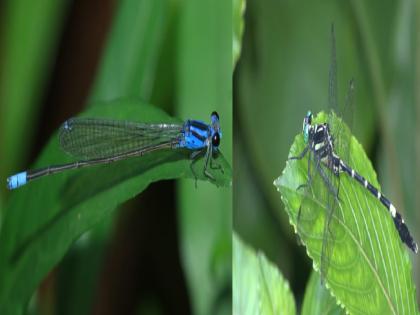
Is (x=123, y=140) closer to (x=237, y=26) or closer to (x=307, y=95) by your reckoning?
(x=237, y=26)

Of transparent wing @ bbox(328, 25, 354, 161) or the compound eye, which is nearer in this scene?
the compound eye

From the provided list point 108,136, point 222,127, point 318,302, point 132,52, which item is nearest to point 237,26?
point 222,127

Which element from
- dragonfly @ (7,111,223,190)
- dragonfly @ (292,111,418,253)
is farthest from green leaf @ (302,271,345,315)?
dragonfly @ (7,111,223,190)

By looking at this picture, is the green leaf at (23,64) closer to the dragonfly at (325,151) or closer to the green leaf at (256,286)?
the green leaf at (256,286)

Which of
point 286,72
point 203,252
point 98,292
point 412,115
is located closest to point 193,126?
point 203,252

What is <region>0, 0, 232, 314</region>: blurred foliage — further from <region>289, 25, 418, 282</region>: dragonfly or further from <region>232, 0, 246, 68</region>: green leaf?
<region>289, 25, 418, 282</region>: dragonfly

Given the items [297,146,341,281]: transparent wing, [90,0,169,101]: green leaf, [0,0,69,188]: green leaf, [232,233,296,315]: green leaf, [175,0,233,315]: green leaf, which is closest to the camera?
[0,0,69,188]: green leaf
